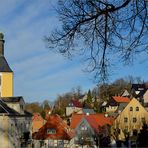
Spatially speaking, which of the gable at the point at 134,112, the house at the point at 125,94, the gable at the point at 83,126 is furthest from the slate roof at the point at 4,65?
the house at the point at 125,94

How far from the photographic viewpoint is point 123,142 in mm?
55406

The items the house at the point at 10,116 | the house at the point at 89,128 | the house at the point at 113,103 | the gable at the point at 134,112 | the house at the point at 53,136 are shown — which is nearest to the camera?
the house at the point at 10,116

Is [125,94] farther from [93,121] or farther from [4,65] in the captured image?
[4,65]

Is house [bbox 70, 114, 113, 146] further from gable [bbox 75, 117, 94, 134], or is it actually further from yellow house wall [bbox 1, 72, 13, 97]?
yellow house wall [bbox 1, 72, 13, 97]

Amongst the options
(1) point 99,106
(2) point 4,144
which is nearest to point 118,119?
(2) point 4,144

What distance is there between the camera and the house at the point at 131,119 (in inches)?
2363

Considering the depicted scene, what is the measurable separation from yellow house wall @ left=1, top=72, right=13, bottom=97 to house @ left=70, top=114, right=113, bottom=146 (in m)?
10.6

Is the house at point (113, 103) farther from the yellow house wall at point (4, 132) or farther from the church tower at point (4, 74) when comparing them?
the yellow house wall at point (4, 132)

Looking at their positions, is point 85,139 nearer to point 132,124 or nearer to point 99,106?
point 132,124

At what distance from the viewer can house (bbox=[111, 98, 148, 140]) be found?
60.0 meters

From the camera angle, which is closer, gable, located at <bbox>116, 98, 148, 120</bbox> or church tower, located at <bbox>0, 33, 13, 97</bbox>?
church tower, located at <bbox>0, 33, 13, 97</bbox>

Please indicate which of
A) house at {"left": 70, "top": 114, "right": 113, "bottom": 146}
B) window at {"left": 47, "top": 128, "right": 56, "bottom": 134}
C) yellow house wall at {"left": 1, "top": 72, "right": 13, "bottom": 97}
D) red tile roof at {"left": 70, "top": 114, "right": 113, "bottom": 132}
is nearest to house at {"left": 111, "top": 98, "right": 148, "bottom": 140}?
house at {"left": 70, "top": 114, "right": 113, "bottom": 146}

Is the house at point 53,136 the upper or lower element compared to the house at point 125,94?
lower

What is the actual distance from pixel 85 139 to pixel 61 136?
567 centimetres
